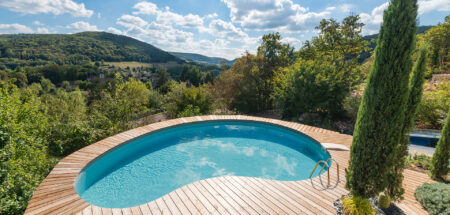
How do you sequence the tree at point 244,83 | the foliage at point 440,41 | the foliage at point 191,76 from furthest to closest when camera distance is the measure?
the foliage at point 191,76 < the foliage at point 440,41 < the tree at point 244,83

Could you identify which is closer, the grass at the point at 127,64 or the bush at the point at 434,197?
the bush at the point at 434,197

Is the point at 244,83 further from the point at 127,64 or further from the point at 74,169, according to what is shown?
the point at 127,64

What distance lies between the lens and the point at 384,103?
2.42 meters

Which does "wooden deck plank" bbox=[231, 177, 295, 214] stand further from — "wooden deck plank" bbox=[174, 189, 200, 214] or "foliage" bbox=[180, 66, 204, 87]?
"foliage" bbox=[180, 66, 204, 87]

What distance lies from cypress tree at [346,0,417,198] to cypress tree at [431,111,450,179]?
2359 mm

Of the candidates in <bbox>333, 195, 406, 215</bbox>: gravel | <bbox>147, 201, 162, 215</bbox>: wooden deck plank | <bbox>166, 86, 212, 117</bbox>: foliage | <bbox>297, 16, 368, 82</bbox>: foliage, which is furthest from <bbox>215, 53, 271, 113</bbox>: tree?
<bbox>333, 195, 406, 215</bbox>: gravel

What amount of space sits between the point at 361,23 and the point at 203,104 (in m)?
11.2

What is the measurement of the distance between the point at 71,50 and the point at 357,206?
295 feet

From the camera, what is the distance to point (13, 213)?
3.12 meters

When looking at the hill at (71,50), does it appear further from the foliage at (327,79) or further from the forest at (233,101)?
the foliage at (327,79)

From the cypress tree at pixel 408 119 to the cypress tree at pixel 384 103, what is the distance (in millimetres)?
236

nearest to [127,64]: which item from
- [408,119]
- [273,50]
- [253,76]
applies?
[253,76]

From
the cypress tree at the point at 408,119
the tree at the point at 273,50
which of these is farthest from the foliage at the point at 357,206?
the tree at the point at 273,50

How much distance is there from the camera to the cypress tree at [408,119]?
265 centimetres
